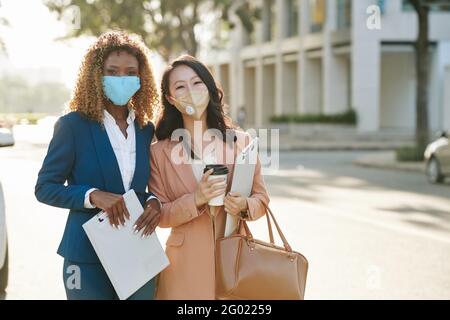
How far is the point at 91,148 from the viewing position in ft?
12.0

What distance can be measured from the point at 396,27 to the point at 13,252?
3190cm

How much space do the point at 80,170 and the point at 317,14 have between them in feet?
127

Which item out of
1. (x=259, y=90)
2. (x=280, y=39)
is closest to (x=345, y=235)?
(x=280, y=39)

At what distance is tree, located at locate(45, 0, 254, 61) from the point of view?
36.1 m

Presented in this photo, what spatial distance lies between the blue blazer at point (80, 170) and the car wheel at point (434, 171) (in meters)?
15.9

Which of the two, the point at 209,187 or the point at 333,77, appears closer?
the point at 209,187

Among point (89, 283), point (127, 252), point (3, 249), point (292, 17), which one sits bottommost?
point (3, 249)

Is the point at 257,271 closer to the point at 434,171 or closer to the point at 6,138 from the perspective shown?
the point at 6,138

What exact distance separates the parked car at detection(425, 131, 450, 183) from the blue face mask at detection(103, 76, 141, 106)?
15441 millimetres

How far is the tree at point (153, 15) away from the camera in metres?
36.1

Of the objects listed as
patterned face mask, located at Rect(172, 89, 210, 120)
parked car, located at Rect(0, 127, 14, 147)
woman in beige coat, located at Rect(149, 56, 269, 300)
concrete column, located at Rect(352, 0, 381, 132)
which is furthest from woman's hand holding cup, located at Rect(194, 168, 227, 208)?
concrete column, located at Rect(352, 0, 381, 132)

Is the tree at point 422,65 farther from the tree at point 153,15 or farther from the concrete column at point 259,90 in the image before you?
the concrete column at point 259,90

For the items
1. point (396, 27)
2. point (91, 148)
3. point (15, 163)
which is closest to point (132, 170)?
point (91, 148)

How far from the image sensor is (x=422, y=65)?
24125 mm
